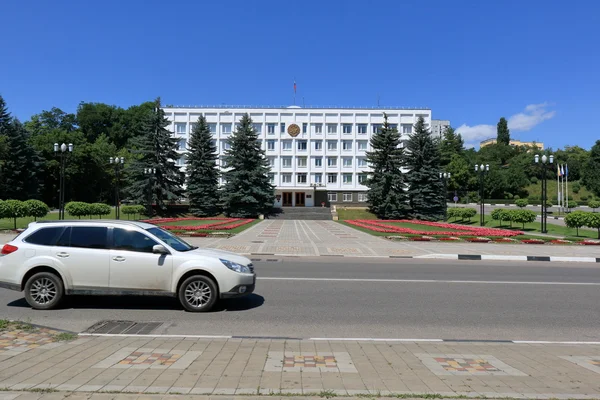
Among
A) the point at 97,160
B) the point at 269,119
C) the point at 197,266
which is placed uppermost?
the point at 269,119

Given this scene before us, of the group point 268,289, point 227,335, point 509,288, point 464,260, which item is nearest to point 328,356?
point 227,335

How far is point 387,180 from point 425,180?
4842 millimetres

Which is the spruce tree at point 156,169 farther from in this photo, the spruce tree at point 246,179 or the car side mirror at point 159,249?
the car side mirror at point 159,249

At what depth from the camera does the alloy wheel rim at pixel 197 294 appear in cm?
786

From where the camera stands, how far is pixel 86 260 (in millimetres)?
7945

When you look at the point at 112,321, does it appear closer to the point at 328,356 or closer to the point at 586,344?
the point at 328,356

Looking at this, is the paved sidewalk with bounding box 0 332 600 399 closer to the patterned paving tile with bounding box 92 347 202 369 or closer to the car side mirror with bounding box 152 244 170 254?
the patterned paving tile with bounding box 92 347 202 369

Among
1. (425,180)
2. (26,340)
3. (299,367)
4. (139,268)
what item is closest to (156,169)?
(425,180)

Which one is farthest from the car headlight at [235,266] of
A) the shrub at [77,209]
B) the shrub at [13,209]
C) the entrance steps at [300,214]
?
the entrance steps at [300,214]

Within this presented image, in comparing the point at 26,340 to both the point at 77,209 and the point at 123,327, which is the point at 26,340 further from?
the point at 77,209

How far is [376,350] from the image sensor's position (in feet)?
18.6

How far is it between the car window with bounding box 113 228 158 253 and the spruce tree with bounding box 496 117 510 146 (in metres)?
146

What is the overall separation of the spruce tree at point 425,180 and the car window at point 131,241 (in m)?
50.2

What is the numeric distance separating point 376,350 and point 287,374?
154 centimetres
